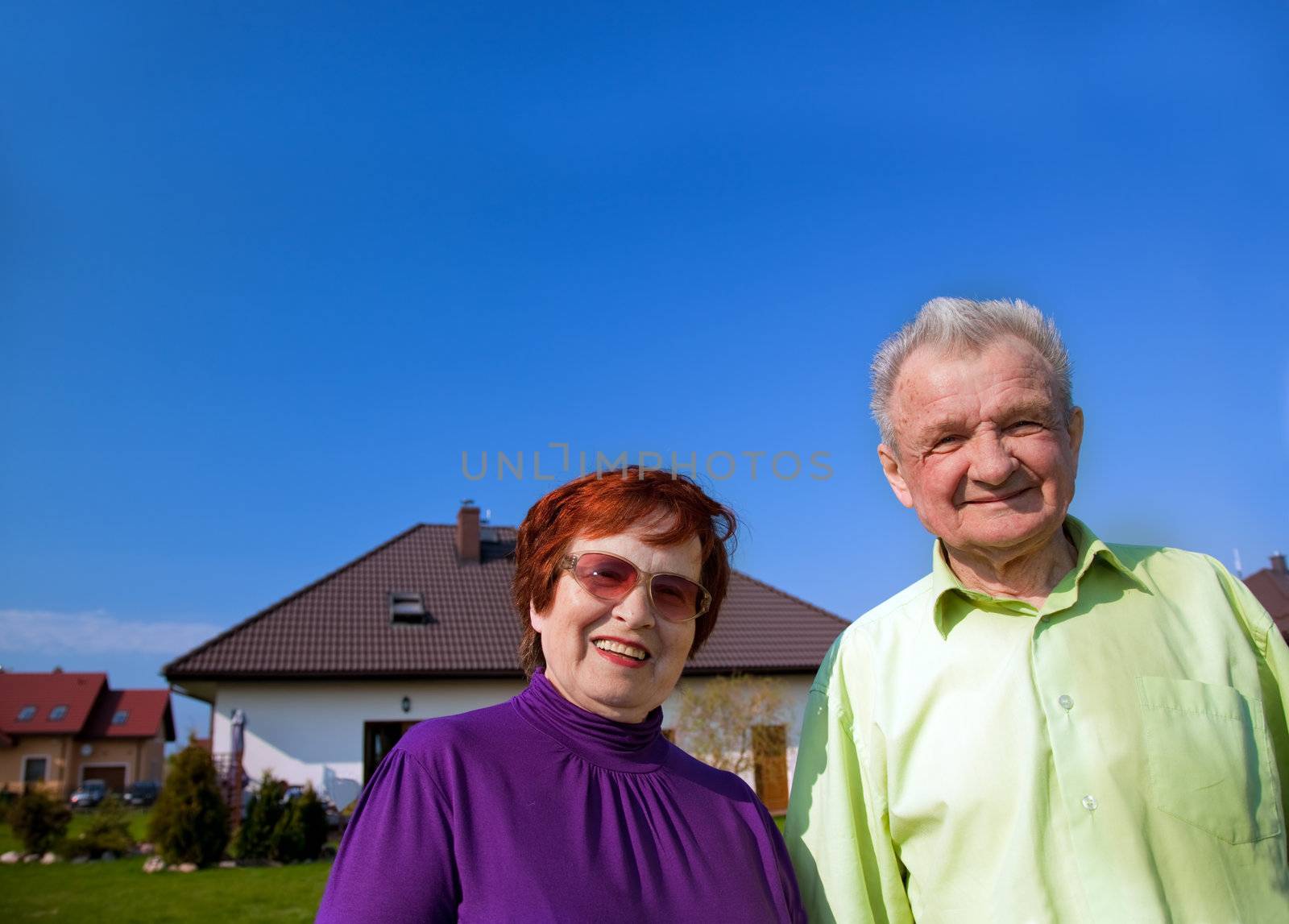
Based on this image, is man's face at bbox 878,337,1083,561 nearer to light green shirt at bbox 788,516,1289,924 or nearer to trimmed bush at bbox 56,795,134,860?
light green shirt at bbox 788,516,1289,924

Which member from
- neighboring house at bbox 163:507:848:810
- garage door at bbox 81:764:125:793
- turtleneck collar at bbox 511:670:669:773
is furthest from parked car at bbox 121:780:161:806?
turtleneck collar at bbox 511:670:669:773

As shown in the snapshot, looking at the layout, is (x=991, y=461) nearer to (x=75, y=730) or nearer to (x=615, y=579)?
(x=615, y=579)

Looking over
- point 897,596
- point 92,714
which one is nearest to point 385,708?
point 897,596

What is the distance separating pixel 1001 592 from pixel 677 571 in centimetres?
78

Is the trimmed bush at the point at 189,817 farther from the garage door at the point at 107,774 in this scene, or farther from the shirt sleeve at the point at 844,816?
the garage door at the point at 107,774

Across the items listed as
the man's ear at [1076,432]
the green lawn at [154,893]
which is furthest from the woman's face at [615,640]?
the green lawn at [154,893]

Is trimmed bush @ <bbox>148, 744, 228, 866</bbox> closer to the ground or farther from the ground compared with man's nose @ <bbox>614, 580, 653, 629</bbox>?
closer to the ground

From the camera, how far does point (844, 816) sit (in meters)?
2.25

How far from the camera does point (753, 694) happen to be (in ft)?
54.1

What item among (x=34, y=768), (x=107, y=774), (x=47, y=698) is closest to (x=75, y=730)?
(x=34, y=768)

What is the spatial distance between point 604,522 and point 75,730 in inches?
2086

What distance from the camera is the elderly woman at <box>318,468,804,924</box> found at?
1803mm

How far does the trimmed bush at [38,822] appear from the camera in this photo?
52.0 ft

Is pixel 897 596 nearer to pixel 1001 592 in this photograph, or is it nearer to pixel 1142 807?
pixel 1001 592
